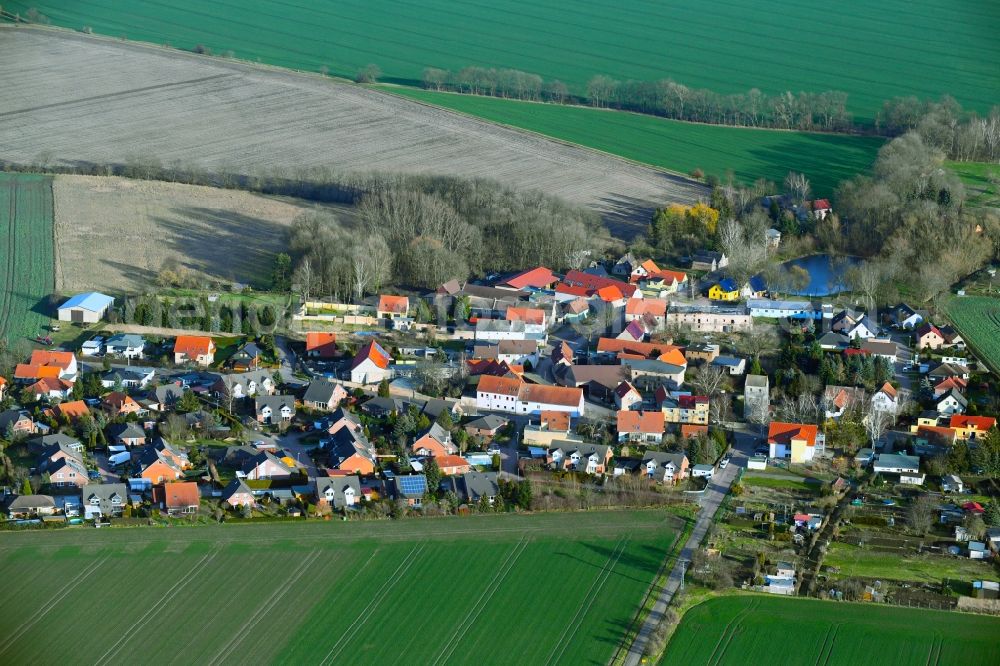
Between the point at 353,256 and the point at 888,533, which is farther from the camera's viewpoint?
the point at 353,256

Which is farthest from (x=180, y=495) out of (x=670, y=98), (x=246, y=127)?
(x=670, y=98)

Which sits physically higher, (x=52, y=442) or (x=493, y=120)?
(x=493, y=120)

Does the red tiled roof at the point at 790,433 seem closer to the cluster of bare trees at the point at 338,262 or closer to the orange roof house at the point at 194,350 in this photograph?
the orange roof house at the point at 194,350

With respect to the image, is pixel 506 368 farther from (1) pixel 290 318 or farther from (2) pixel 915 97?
(2) pixel 915 97

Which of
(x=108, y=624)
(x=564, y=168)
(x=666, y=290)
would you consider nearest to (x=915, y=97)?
(x=564, y=168)

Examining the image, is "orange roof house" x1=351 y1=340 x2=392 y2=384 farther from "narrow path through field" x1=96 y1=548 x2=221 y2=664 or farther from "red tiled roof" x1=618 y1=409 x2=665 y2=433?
"narrow path through field" x1=96 y1=548 x2=221 y2=664

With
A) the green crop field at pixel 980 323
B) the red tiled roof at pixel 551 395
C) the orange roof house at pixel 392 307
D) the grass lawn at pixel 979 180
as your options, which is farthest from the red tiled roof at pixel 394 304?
the grass lawn at pixel 979 180
